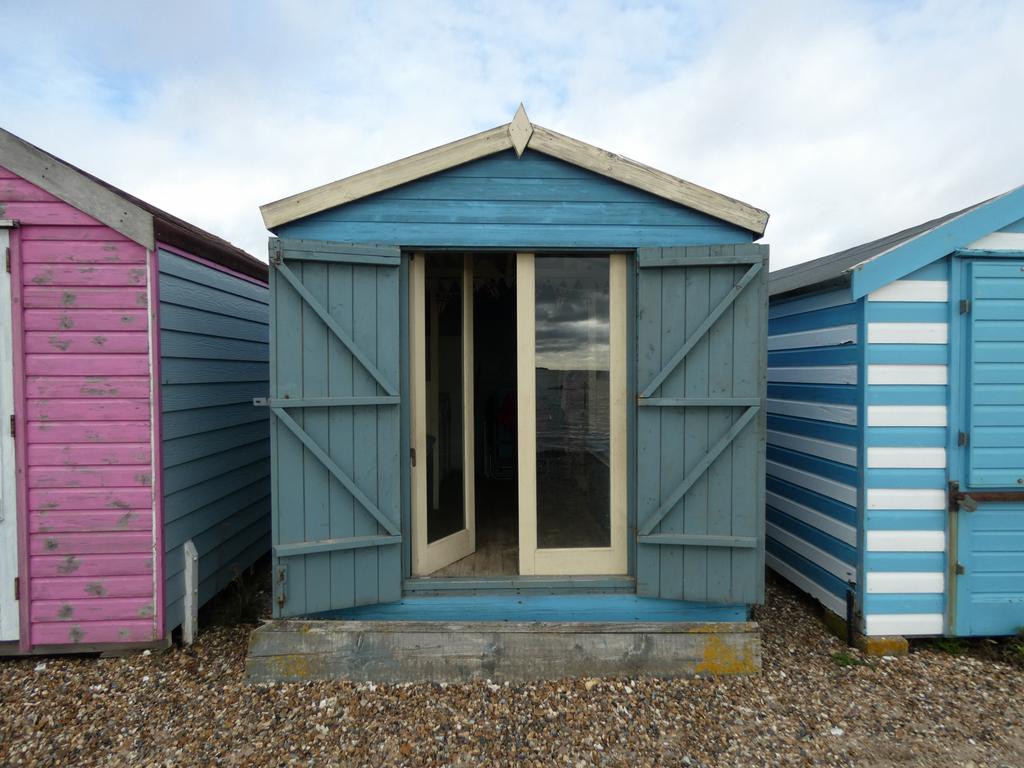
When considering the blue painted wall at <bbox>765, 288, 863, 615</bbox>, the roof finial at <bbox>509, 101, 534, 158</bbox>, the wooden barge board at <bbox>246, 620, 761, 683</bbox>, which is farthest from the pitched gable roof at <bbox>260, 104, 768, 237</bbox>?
the wooden barge board at <bbox>246, 620, 761, 683</bbox>

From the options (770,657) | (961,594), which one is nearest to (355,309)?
(770,657)

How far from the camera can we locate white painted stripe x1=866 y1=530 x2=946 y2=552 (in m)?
3.12

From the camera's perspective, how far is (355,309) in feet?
9.56

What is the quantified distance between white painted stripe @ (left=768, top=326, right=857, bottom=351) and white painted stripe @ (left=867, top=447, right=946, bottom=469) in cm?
70

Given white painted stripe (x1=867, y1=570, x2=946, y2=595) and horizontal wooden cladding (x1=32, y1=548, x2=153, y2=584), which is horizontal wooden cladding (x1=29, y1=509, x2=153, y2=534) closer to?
horizontal wooden cladding (x1=32, y1=548, x2=153, y2=584)

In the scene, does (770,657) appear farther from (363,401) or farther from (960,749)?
(363,401)

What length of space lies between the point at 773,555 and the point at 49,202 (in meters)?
5.58

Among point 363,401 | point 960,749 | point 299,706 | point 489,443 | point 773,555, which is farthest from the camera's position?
point 489,443

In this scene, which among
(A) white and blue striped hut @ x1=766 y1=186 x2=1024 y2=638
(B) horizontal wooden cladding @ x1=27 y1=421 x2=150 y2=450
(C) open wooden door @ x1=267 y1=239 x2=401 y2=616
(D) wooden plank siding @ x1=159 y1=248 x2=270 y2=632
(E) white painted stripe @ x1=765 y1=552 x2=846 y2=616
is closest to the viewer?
(C) open wooden door @ x1=267 y1=239 x2=401 y2=616

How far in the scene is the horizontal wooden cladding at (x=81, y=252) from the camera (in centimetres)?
294

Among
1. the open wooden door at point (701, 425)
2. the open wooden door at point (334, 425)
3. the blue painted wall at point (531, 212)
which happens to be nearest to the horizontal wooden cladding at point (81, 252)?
the open wooden door at point (334, 425)

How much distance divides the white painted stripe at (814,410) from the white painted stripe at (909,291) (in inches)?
27.2

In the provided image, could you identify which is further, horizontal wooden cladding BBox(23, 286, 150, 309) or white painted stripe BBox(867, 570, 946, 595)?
white painted stripe BBox(867, 570, 946, 595)

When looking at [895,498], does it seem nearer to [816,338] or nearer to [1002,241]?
[816,338]
